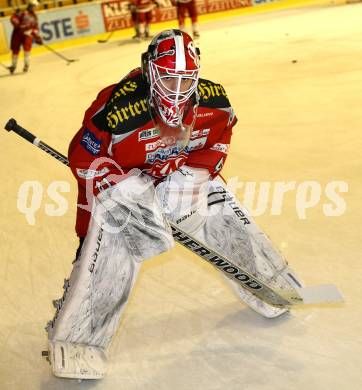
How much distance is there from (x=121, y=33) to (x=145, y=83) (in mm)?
13091

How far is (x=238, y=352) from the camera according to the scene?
3.12m

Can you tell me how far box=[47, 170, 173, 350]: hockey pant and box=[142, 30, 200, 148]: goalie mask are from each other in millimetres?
256

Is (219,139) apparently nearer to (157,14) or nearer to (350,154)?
(350,154)

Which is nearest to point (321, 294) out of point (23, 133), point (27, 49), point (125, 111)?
point (125, 111)

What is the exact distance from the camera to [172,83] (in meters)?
2.73

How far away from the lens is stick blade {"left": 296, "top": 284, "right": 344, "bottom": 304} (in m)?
3.12

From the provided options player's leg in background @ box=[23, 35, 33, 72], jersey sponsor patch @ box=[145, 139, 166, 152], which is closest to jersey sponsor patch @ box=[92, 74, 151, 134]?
jersey sponsor patch @ box=[145, 139, 166, 152]

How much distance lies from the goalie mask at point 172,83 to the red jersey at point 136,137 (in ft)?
0.19

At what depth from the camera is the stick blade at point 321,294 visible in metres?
3.12

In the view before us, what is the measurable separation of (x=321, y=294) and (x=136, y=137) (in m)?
1.17

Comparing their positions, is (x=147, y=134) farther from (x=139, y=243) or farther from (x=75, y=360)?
(x=75, y=360)

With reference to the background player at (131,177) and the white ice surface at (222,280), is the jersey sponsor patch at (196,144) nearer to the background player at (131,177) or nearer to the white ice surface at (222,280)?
the background player at (131,177)

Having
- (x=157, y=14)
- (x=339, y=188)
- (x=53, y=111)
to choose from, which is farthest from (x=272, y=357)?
(x=157, y=14)

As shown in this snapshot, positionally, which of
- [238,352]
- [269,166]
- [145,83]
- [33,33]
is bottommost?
[33,33]
